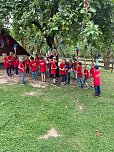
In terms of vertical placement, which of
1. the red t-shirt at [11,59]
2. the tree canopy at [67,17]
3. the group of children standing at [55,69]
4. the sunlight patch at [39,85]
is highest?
the tree canopy at [67,17]

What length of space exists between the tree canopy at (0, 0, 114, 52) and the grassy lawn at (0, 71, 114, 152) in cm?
268

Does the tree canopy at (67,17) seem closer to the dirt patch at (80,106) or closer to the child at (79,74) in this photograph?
the child at (79,74)

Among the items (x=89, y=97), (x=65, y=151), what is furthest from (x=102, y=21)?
(x=65, y=151)

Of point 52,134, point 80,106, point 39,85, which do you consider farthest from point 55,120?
point 39,85

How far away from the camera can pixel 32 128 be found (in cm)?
923

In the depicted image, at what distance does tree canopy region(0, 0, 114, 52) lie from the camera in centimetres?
906

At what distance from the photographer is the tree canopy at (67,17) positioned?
906 centimetres

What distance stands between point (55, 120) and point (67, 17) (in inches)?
147

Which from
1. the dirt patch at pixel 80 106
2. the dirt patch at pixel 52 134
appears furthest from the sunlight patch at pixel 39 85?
the dirt patch at pixel 52 134

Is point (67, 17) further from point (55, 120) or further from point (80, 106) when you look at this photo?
point (80, 106)

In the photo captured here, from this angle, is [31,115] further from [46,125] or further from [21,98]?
[21,98]

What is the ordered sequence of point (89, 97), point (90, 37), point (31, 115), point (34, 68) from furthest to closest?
1. point (34, 68)
2. point (89, 97)
3. point (31, 115)
4. point (90, 37)

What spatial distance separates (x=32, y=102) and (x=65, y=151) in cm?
356

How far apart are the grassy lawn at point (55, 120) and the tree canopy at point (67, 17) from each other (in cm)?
268
